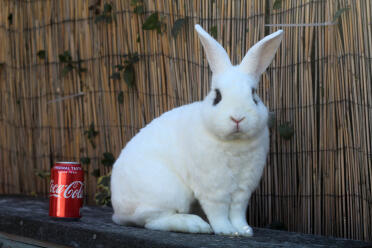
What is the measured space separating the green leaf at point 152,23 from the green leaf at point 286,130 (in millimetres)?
995

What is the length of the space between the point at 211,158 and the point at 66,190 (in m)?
0.75

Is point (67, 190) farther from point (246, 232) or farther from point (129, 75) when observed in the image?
point (129, 75)

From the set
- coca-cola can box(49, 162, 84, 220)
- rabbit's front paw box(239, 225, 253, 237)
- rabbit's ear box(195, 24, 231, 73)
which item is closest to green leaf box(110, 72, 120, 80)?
coca-cola can box(49, 162, 84, 220)

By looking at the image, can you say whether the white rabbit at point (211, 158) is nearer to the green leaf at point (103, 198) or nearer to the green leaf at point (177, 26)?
the green leaf at point (177, 26)

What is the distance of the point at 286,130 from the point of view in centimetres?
305

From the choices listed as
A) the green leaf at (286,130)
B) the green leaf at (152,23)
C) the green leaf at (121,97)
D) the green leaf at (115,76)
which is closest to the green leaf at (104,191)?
the green leaf at (121,97)

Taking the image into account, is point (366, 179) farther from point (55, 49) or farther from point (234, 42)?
point (55, 49)

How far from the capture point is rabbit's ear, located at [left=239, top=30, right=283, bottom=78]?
245 centimetres

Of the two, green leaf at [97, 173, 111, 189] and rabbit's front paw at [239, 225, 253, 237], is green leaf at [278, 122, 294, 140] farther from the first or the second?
green leaf at [97, 173, 111, 189]

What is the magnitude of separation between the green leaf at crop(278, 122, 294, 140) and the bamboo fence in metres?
0.03

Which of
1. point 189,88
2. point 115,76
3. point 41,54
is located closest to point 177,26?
point 189,88

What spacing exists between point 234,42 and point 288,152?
70 cm

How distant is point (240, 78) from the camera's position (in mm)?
2412

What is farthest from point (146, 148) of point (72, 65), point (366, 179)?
point (72, 65)
